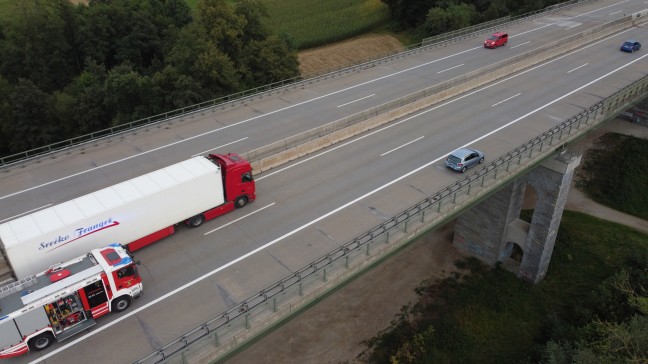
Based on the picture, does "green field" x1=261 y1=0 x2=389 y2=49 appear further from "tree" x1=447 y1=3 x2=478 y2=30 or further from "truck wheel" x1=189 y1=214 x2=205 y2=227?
"truck wheel" x1=189 y1=214 x2=205 y2=227

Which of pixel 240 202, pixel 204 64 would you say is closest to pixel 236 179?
pixel 240 202

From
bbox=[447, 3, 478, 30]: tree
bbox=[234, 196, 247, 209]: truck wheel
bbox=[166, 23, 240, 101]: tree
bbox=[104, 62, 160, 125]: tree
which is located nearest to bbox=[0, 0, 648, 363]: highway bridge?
bbox=[234, 196, 247, 209]: truck wheel

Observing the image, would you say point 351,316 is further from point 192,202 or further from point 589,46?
point 589,46

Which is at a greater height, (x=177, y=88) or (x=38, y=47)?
(x=38, y=47)

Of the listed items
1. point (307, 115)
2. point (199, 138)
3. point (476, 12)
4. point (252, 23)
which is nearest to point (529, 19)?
point (476, 12)

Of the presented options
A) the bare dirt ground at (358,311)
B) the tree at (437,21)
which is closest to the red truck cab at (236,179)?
the bare dirt ground at (358,311)

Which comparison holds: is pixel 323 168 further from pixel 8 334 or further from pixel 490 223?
pixel 8 334
